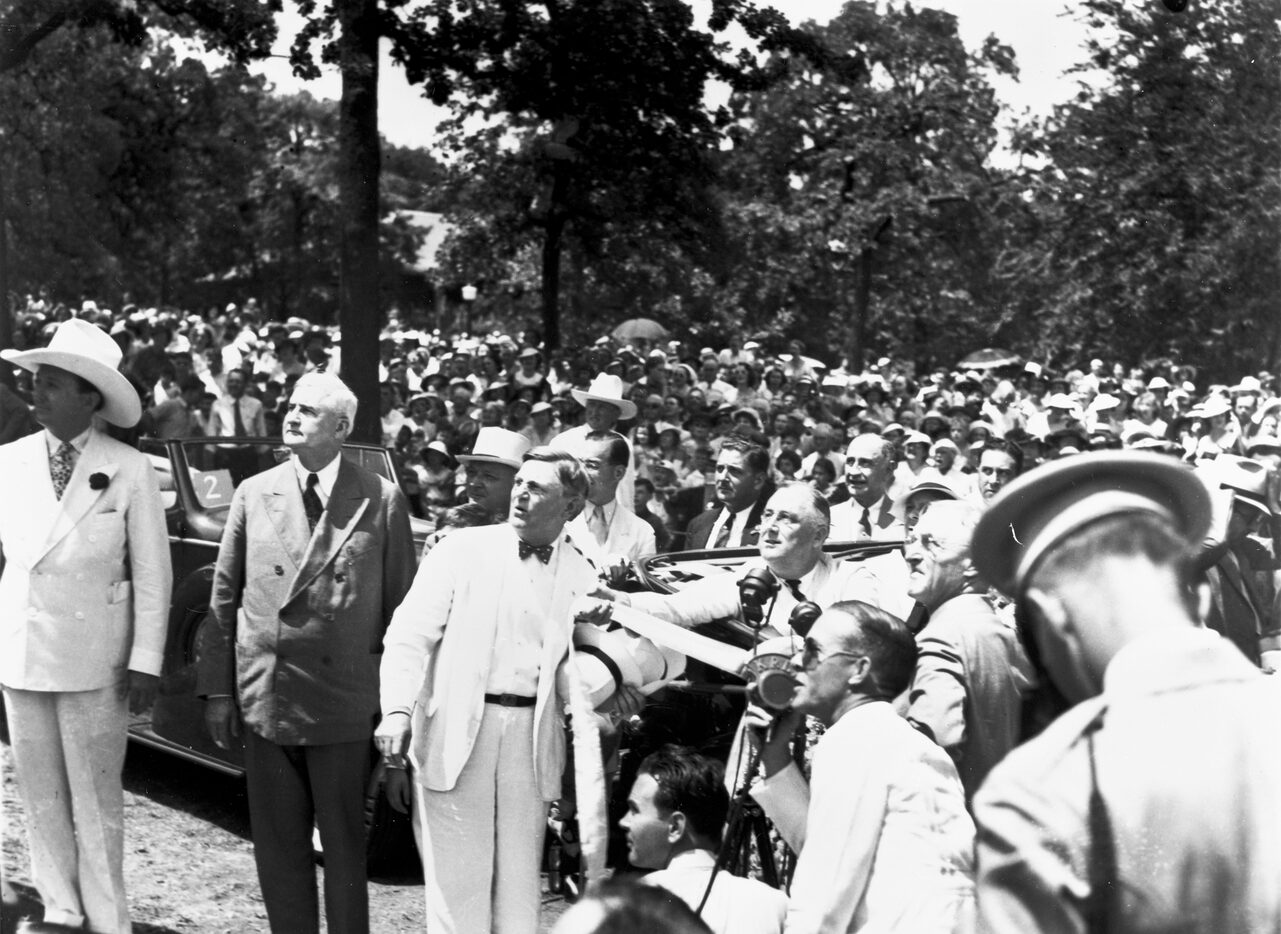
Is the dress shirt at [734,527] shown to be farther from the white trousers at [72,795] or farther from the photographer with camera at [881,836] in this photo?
the photographer with camera at [881,836]

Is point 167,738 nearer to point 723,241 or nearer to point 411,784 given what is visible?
point 411,784

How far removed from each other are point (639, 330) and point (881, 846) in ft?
46.7

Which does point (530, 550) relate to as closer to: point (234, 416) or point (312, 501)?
point (312, 501)

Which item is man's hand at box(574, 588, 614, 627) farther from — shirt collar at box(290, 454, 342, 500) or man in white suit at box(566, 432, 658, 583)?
man in white suit at box(566, 432, 658, 583)

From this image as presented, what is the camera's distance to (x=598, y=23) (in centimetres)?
1078

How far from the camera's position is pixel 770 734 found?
3.78m

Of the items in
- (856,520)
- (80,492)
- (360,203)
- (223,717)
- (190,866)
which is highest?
(360,203)

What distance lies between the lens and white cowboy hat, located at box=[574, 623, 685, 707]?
4.48 m

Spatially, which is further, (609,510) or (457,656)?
(609,510)

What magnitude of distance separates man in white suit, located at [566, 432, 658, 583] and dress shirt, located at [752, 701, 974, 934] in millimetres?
3596

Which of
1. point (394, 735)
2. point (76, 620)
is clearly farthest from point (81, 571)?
point (394, 735)

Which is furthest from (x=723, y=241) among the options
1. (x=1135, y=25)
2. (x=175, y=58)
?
(x=1135, y=25)

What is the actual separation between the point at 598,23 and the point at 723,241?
11.1 ft

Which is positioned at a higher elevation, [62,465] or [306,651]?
[62,465]
